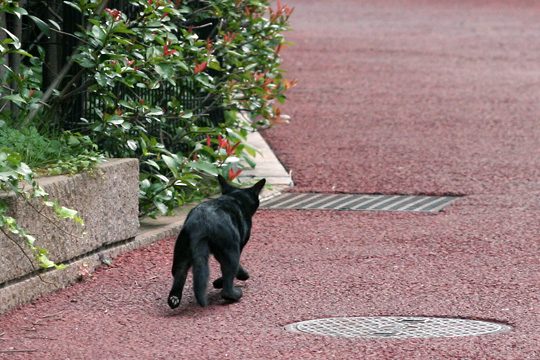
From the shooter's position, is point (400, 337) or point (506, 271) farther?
point (506, 271)

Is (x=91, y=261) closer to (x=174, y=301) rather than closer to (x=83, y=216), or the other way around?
(x=83, y=216)

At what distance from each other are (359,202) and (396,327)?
3565mm

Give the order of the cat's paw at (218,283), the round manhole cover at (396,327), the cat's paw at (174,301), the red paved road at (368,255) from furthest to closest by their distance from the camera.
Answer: the cat's paw at (218,283) < the cat's paw at (174,301) < the round manhole cover at (396,327) < the red paved road at (368,255)

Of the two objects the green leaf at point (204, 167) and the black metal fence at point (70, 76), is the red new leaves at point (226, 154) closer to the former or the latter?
the green leaf at point (204, 167)

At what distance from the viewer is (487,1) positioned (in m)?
32.8

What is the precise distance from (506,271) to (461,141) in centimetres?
523

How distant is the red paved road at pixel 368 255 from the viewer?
20.6ft

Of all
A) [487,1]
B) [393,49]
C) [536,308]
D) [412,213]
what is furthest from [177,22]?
[487,1]

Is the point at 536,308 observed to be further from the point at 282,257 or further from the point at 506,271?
the point at 282,257

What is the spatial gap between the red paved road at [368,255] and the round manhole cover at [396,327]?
96 millimetres

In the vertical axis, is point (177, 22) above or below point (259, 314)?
above

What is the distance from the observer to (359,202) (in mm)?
10039

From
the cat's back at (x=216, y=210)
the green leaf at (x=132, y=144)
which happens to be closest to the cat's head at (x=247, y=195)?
the cat's back at (x=216, y=210)

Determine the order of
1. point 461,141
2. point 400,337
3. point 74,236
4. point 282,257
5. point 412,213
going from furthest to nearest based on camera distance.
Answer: point 461,141, point 412,213, point 282,257, point 74,236, point 400,337
